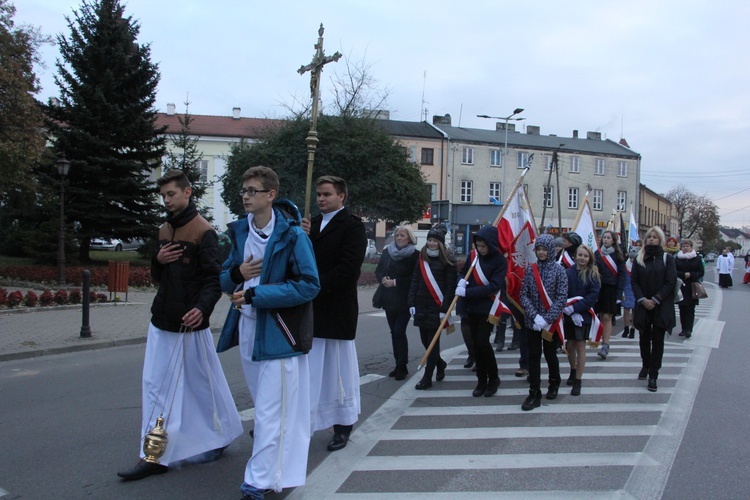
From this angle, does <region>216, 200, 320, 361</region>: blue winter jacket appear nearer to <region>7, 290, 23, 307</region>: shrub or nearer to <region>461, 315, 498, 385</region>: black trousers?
<region>461, 315, 498, 385</region>: black trousers

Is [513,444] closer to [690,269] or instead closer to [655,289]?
[655,289]

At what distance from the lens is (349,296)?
4422 millimetres

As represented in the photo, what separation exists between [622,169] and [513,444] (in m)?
62.4

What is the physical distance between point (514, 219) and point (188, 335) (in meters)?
4.33

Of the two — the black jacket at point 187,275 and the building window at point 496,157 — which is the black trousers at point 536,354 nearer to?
the black jacket at point 187,275

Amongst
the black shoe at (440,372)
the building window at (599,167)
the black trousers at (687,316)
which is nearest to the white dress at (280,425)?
the black shoe at (440,372)

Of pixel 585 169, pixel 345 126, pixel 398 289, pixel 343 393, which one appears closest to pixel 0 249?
pixel 345 126

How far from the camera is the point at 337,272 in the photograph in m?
4.23

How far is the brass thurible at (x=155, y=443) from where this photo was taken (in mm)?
3715

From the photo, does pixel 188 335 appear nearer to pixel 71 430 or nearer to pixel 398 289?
pixel 71 430

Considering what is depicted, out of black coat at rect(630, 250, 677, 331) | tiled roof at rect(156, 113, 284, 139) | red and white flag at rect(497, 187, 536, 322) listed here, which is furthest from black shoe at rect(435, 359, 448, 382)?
tiled roof at rect(156, 113, 284, 139)

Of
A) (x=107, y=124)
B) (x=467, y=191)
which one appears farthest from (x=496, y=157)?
(x=107, y=124)

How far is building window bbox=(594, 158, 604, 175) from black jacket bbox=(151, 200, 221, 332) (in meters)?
61.5

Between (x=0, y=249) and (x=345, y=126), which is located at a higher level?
(x=345, y=126)
